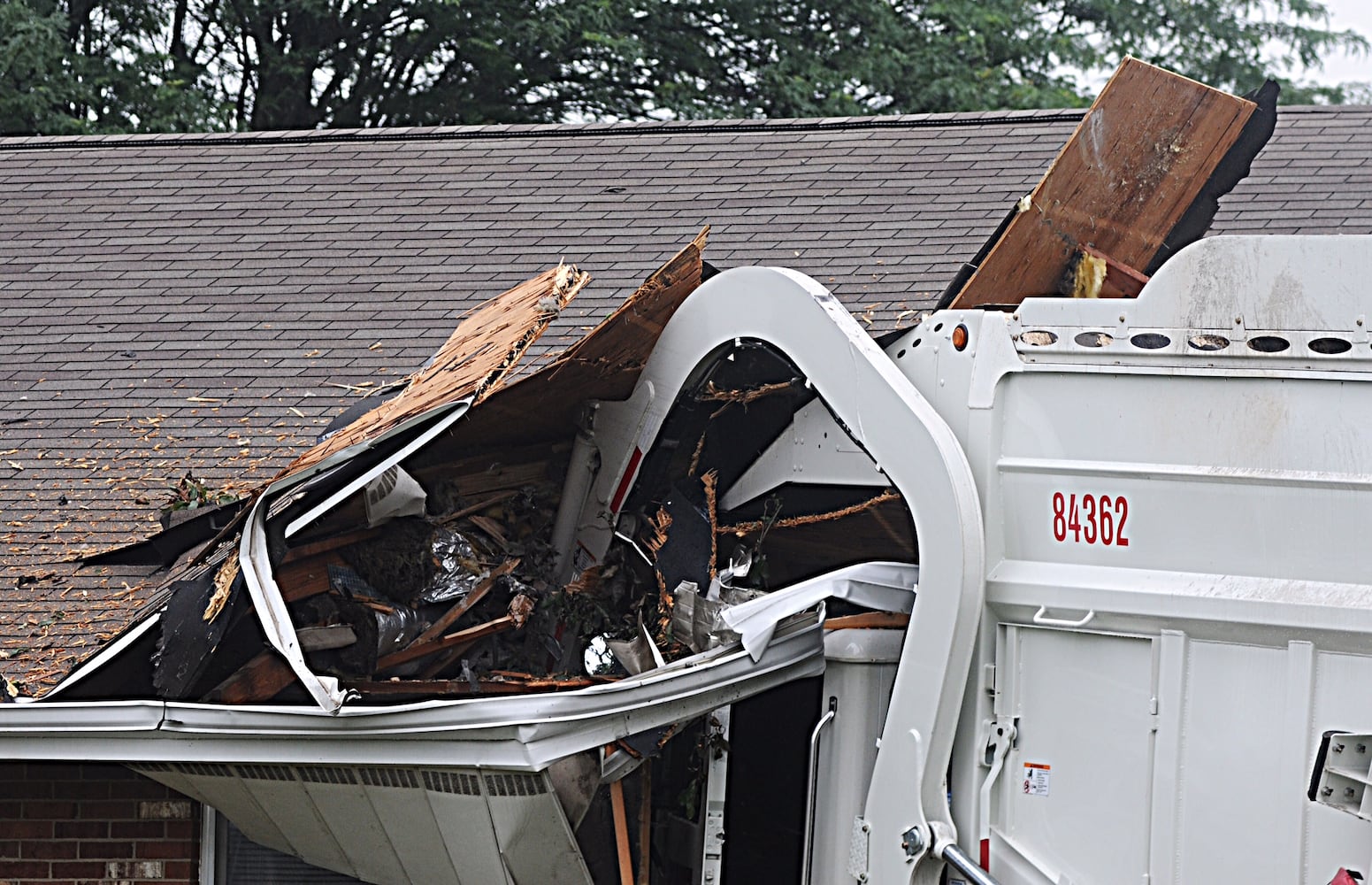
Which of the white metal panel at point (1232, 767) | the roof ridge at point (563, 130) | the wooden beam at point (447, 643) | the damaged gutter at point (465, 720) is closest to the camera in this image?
the white metal panel at point (1232, 767)

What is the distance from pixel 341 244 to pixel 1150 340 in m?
6.54

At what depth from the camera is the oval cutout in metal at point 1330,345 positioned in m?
3.54

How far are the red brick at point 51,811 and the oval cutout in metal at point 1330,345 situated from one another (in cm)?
497

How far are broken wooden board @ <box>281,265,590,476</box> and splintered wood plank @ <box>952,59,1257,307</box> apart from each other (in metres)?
1.23

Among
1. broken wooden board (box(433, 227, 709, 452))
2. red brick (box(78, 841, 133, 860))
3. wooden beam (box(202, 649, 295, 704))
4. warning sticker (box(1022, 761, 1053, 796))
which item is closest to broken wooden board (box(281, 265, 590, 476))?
broken wooden board (box(433, 227, 709, 452))

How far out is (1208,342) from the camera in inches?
147

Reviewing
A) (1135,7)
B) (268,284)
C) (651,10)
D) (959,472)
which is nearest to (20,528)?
(268,284)

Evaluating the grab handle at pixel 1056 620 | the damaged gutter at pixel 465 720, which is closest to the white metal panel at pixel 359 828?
the damaged gutter at pixel 465 720

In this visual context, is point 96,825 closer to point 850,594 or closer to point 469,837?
point 469,837

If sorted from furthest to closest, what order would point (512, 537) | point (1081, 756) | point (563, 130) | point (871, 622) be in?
point (563, 130) → point (512, 537) → point (871, 622) → point (1081, 756)

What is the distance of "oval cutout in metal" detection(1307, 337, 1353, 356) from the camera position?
3539mm

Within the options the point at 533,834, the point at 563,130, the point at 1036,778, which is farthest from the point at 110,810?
the point at 563,130

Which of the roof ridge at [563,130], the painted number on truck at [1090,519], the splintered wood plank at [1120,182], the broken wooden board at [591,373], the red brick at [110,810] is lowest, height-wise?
the red brick at [110,810]

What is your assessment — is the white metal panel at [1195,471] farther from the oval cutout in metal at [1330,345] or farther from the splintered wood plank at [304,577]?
the splintered wood plank at [304,577]
